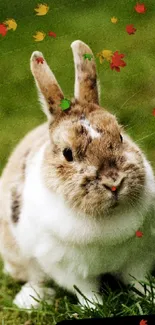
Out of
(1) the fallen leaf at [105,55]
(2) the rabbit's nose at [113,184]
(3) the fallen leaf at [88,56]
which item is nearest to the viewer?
(2) the rabbit's nose at [113,184]

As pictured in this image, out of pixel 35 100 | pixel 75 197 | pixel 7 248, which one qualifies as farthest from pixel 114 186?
pixel 7 248

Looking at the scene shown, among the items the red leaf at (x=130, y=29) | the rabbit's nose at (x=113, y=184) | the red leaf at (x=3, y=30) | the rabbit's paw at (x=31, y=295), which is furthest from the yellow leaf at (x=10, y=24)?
the rabbit's paw at (x=31, y=295)

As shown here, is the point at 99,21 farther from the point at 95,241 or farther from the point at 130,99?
the point at 95,241

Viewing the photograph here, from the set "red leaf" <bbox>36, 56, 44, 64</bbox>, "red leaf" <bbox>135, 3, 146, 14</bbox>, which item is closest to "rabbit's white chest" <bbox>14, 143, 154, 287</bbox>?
"red leaf" <bbox>36, 56, 44, 64</bbox>

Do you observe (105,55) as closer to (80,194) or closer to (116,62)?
(116,62)

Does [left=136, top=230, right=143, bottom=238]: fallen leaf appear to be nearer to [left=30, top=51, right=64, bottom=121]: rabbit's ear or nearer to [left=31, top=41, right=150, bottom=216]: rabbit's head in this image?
[left=31, top=41, right=150, bottom=216]: rabbit's head

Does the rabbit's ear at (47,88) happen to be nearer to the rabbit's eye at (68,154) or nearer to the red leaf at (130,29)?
the rabbit's eye at (68,154)

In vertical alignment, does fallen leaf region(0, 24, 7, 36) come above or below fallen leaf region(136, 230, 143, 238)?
above
